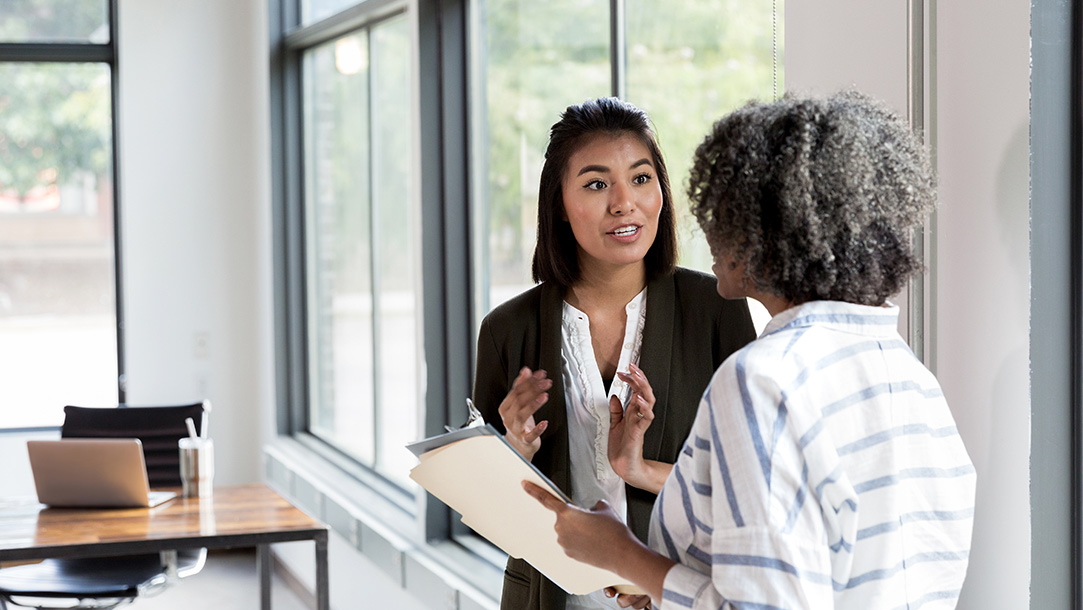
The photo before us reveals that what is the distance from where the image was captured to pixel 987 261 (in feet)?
4.67

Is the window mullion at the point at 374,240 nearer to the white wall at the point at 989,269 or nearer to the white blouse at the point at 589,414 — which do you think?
the white blouse at the point at 589,414

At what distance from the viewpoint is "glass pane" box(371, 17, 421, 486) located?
4.16 meters

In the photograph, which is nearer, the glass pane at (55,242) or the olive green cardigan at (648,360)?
Answer: the olive green cardigan at (648,360)

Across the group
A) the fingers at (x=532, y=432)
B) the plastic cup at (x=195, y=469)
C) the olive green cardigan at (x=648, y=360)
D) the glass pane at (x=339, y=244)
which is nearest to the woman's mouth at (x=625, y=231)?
the olive green cardigan at (x=648, y=360)

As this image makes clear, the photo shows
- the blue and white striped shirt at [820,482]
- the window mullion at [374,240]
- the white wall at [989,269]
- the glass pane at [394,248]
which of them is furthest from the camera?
the window mullion at [374,240]

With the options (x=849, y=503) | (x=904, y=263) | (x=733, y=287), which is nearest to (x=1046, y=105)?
(x=904, y=263)

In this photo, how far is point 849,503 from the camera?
3.05ft

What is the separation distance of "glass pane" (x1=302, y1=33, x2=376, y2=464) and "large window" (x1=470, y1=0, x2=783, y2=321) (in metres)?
1.16

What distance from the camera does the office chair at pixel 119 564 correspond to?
326cm

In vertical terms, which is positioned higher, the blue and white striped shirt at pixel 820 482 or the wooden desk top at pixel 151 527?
the blue and white striped shirt at pixel 820 482

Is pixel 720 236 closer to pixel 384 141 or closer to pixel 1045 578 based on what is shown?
pixel 1045 578

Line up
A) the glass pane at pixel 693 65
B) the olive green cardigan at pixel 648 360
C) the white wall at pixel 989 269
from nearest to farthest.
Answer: the white wall at pixel 989 269, the olive green cardigan at pixel 648 360, the glass pane at pixel 693 65

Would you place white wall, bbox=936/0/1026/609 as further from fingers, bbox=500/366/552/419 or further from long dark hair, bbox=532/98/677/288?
fingers, bbox=500/366/552/419

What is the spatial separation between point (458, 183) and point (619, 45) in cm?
105
